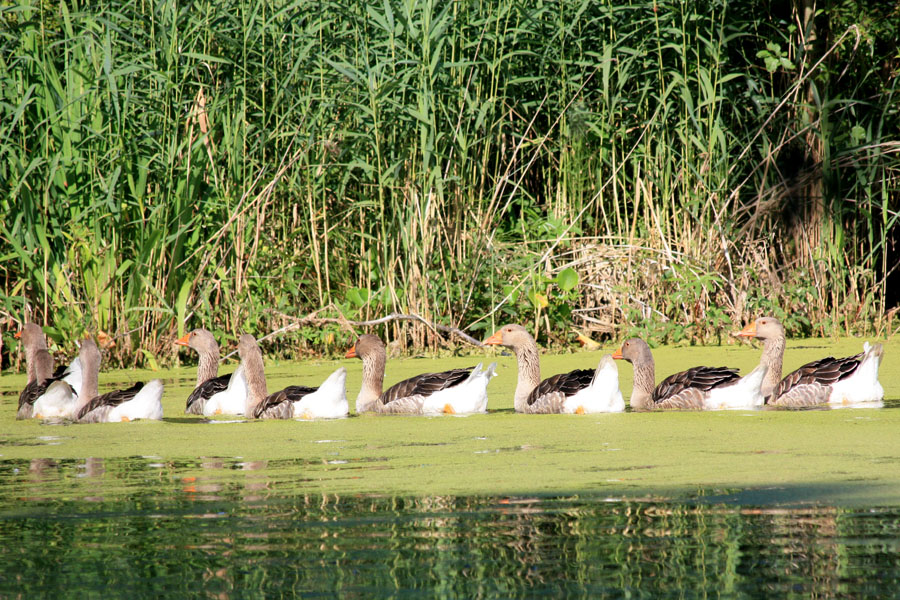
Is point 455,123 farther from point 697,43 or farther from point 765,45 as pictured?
point 765,45

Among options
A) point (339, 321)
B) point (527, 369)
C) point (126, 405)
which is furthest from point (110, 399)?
point (339, 321)

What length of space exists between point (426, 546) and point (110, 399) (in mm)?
4194

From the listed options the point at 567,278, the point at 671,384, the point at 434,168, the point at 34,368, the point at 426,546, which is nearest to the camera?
the point at 426,546

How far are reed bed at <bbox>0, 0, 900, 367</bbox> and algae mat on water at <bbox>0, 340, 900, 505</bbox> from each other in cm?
215

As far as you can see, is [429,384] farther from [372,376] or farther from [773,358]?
[773,358]

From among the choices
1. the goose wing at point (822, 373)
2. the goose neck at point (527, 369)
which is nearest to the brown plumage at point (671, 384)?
the goose wing at point (822, 373)

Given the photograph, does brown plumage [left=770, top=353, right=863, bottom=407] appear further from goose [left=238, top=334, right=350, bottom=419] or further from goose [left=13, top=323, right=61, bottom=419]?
goose [left=13, top=323, right=61, bottom=419]

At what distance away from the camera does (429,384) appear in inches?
292

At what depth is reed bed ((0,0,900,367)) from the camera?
988 centimetres

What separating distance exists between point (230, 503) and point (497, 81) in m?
6.62

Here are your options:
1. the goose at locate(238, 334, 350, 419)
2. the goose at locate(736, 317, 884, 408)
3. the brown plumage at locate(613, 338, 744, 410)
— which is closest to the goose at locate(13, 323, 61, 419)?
the goose at locate(238, 334, 350, 419)

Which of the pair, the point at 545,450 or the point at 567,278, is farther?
the point at 567,278

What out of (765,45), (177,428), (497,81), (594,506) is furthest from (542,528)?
(765,45)

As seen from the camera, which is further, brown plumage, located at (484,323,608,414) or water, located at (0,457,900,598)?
brown plumage, located at (484,323,608,414)
